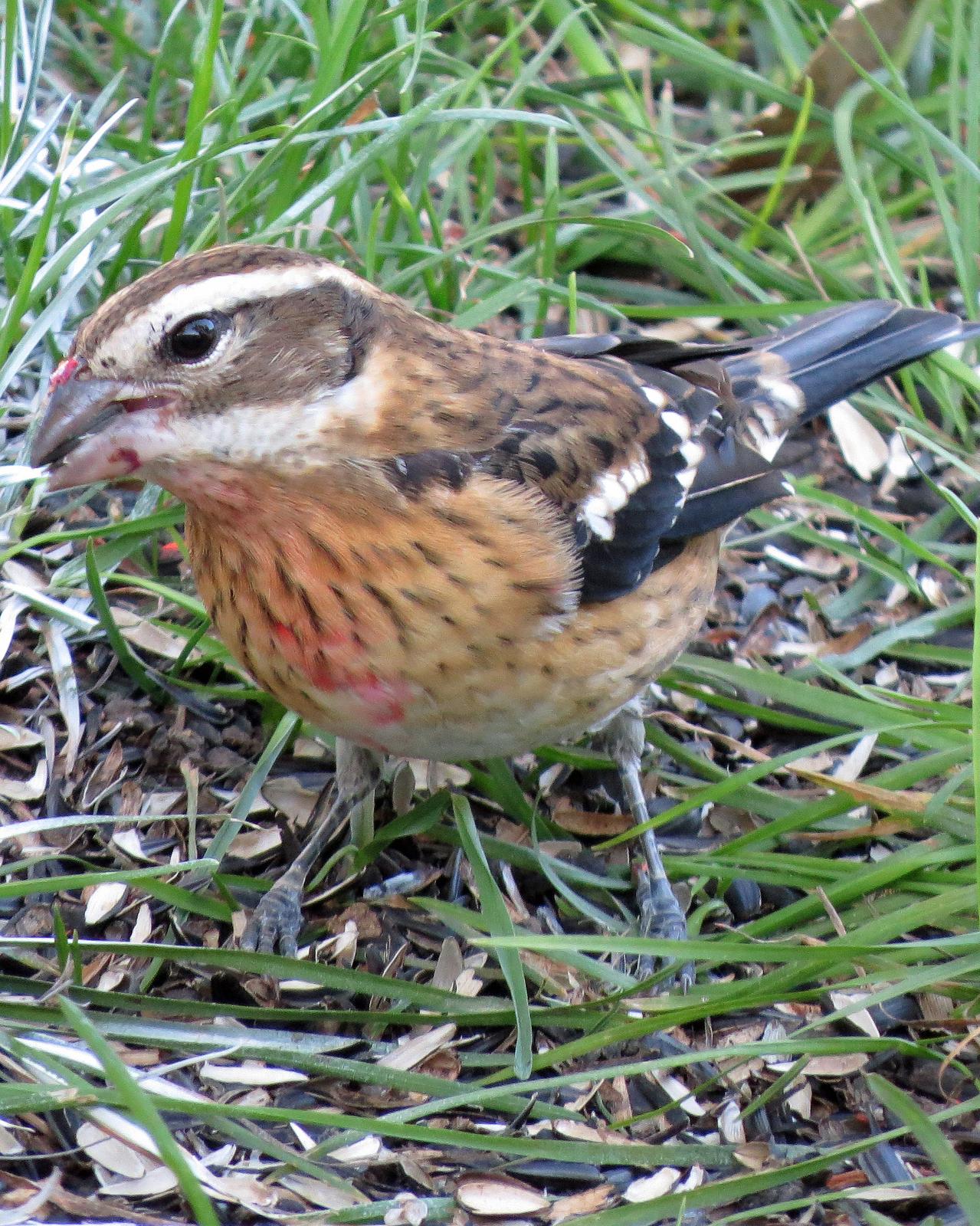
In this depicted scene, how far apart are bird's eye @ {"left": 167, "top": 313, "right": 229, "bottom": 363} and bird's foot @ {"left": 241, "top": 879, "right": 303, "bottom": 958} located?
3.69 feet

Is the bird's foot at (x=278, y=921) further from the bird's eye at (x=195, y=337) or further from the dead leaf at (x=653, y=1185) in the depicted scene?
the bird's eye at (x=195, y=337)

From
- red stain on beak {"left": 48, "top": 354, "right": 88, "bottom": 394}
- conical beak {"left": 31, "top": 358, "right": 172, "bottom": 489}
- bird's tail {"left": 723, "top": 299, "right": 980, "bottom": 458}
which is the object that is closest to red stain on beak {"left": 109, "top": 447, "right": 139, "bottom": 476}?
conical beak {"left": 31, "top": 358, "right": 172, "bottom": 489}

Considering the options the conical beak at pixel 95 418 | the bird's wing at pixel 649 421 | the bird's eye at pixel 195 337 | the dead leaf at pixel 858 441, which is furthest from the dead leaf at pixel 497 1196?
the dead leaf at pixel 858 441

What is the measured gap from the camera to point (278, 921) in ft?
10.1

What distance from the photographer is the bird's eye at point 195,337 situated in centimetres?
251

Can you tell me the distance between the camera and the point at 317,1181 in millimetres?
2543

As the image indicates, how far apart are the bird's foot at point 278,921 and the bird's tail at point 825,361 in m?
1.64

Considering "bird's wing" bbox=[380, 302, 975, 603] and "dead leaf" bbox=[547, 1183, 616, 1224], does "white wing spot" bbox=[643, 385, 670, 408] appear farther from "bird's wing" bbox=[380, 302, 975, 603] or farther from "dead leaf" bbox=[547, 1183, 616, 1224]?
"dead leaf" bbox=[547, 1183, 616, 1224]

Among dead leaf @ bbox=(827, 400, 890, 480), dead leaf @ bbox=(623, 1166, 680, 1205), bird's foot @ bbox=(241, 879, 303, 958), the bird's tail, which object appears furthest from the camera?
dead leaf @ bbox=(827, 400, 890, 480)

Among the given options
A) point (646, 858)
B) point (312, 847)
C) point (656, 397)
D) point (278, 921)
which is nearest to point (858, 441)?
point (656, 397)

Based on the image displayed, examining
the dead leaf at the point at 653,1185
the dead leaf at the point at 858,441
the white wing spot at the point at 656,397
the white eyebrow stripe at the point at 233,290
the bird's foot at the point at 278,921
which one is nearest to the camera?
the white eyebrow stripe at the point at 233,290

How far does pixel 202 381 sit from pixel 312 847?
1.10 meters

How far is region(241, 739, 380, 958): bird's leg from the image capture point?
9.95ft

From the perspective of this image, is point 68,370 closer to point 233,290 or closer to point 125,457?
point 125,457
